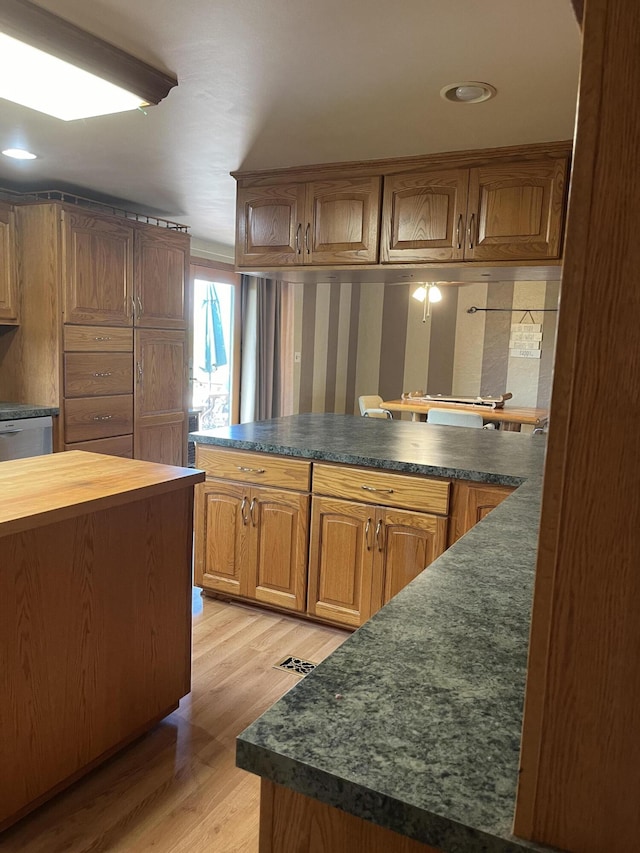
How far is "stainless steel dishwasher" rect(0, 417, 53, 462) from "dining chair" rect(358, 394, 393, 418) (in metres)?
2.99

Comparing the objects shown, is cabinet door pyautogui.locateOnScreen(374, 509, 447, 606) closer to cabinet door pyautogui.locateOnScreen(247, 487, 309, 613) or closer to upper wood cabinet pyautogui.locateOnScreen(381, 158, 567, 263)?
cabinet door pyautogui.locateOnScreen(247, 487, 309, 613)

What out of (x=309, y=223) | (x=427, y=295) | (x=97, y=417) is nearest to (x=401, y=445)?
(x=309, y=223)

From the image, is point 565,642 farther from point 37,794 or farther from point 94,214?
point 94,214

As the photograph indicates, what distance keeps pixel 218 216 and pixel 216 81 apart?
2567mm

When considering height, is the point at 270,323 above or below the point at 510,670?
above

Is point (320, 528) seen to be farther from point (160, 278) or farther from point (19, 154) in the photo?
point (160, 278)

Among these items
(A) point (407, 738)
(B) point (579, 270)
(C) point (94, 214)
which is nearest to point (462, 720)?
(A) point (407, 738)

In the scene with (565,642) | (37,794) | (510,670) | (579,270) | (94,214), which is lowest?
(37,794)

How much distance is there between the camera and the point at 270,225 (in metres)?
3.28

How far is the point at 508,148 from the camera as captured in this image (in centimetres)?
275

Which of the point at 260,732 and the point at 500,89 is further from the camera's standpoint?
the point at 500,89

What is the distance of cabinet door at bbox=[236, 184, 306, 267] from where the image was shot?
10.5 ft

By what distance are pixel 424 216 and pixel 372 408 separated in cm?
359

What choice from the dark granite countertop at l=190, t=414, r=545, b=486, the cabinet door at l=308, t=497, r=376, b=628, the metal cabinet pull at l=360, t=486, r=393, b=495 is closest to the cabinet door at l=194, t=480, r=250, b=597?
the dark granite countertop at l=190, t=414, r=545, b=486
